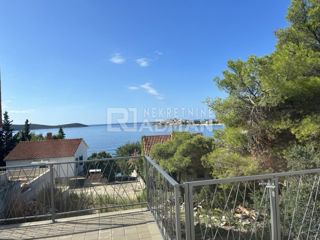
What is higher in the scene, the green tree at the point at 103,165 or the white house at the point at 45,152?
the white house at the point at 45,152

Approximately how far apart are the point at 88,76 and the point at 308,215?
2178 centimetres

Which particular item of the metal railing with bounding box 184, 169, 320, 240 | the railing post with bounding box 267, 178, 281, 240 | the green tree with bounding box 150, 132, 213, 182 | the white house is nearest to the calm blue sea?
the green tree with bounding box 150, 132, 213, 182

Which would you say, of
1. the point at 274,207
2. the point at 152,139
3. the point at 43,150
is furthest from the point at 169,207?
the point at 43,150

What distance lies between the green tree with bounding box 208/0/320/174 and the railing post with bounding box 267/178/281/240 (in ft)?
9.07

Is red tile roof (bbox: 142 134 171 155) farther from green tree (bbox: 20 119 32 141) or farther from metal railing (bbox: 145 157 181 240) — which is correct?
green tree (bbox: 20 119 32 141)

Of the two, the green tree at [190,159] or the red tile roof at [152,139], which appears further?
the red tile roof at [152,139]

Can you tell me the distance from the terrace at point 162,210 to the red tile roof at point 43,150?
988 inches

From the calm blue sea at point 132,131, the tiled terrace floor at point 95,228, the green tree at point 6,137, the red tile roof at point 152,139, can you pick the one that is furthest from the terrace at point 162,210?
the green tree at point 6,137

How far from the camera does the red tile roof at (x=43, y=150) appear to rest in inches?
1208

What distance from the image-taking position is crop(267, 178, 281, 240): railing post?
111 inches

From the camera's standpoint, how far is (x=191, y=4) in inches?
453

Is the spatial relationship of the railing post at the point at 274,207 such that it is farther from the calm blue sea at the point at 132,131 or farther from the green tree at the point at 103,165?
the calm blue sea at the point at 132,131

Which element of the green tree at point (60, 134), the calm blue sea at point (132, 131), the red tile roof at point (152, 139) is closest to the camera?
the calm blue sea at point (132, 131)

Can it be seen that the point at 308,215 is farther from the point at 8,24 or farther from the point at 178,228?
the point at 8,24
